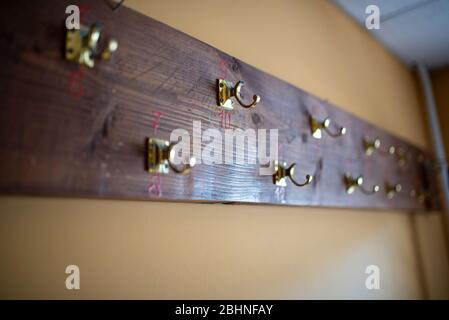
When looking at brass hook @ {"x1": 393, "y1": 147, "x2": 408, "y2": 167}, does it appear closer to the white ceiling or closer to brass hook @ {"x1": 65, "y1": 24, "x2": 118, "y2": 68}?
the white ceiling

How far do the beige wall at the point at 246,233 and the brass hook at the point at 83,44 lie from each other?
164 millimetres

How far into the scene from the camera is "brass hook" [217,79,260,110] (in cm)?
Result: 51

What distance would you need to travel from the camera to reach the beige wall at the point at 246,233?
1.24 ft

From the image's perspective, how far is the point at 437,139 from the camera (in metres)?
1.49

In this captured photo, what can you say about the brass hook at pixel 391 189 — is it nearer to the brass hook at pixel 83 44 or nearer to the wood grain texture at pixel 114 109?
the wood grain texture at pixel 114 109

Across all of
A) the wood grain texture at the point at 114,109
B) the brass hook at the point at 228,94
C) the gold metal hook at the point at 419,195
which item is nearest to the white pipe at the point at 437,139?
the gold metal hook at the point at 419,195

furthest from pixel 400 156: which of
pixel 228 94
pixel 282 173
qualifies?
pixel 228 94

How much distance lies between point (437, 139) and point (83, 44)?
160 cm

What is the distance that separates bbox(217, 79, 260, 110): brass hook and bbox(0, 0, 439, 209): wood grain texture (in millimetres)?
13

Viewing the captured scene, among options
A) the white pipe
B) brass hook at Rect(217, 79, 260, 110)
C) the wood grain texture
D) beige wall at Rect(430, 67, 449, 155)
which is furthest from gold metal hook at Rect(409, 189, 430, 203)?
brass hook at Rect(217, 79, 260, 110)

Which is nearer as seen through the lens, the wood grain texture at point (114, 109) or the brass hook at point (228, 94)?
the wood grain texture at point (114, 109)

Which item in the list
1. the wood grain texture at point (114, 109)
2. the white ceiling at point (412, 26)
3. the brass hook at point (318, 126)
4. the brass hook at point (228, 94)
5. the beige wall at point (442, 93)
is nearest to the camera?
the wood grain texture at point (114, 109)

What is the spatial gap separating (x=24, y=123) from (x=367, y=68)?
1172 millimetres

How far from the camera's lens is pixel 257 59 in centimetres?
70
